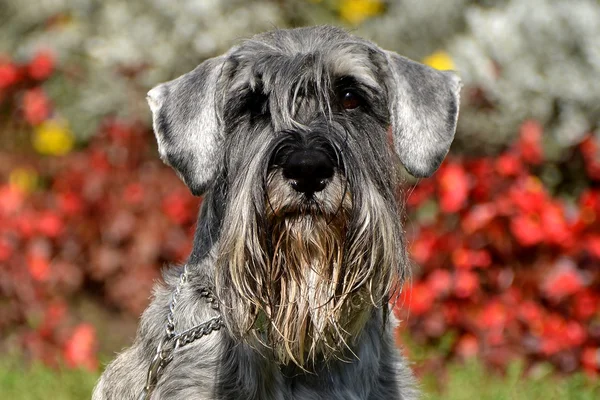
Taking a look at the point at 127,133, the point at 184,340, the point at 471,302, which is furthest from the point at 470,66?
the point at 184,340

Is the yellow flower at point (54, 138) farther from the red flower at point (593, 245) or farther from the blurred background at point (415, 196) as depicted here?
the red flower at point (593, 245)

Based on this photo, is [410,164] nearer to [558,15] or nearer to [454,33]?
[558,15]

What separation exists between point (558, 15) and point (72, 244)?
3.93 m

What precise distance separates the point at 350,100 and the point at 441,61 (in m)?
3.59

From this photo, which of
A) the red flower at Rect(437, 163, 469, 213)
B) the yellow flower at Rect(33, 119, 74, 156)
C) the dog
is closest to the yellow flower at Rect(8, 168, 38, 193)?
the yellow flower at Rect(33, 119, 74, 156)

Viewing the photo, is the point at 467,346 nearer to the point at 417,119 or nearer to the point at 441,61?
the point at 441,61

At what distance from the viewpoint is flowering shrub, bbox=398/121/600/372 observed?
19.2 ft

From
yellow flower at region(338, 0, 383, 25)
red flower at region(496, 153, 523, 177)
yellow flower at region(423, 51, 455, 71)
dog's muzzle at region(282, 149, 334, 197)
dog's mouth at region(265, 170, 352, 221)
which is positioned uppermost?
yellow flower at region(338, 0, 383, 25)

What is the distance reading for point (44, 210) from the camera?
23.7ft

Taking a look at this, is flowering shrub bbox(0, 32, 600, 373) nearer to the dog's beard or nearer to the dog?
the dog

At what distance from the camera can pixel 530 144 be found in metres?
6.14

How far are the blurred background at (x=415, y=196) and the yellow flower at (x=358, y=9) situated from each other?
0.06 feet

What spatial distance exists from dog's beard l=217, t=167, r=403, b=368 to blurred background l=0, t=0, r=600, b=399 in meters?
2.10

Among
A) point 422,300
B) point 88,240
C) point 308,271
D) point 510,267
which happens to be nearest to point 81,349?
point 88,240
